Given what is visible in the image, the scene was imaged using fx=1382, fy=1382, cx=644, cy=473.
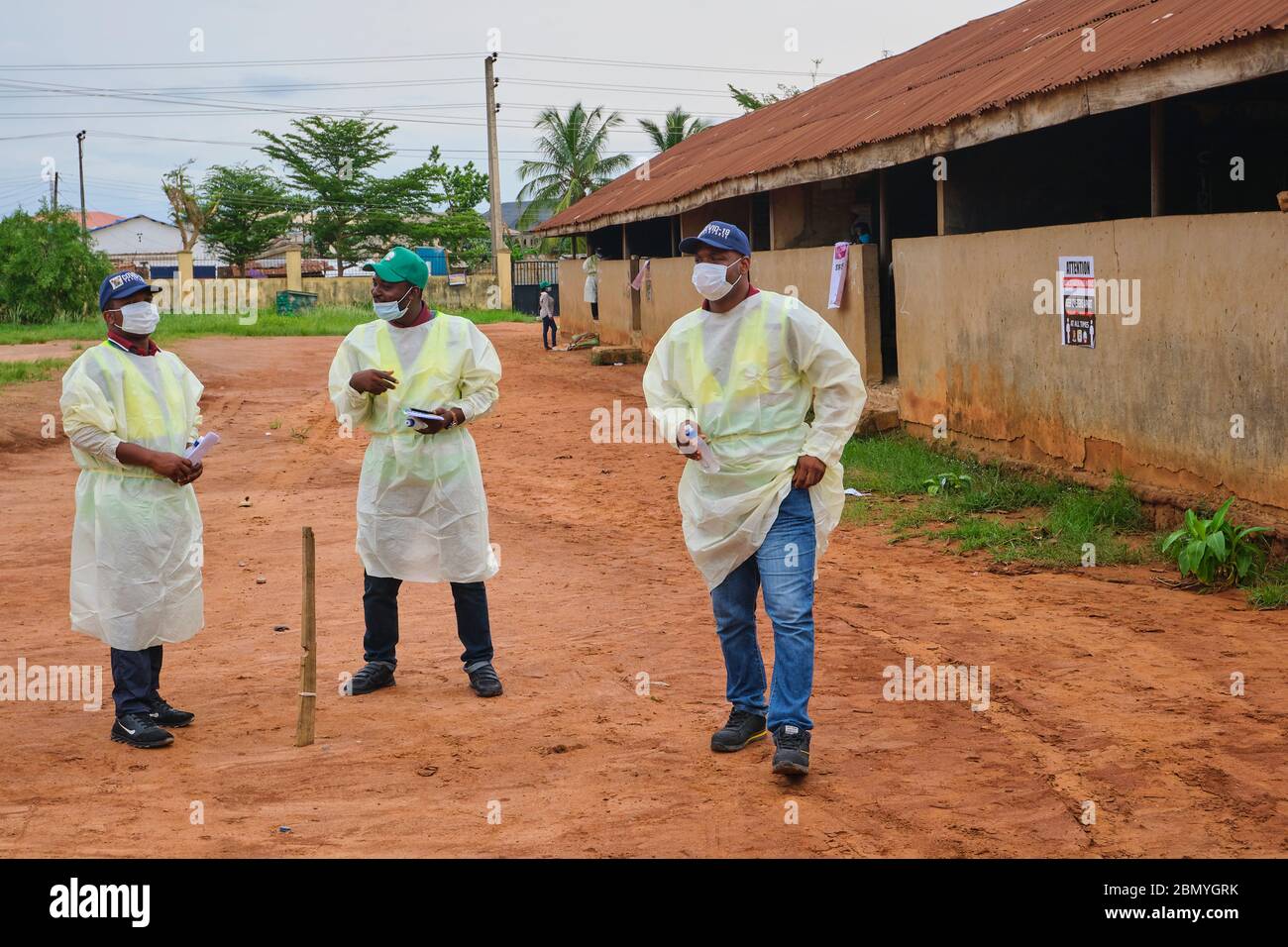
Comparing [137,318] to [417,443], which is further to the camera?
[417,443]

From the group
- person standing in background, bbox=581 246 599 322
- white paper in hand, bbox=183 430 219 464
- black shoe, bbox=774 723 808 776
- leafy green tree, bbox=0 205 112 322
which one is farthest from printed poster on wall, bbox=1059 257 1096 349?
leafy green tree, bbox=0 205 112 322

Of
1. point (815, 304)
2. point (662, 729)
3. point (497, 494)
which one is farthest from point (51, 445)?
point (662, 729)

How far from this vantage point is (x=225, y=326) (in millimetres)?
33562

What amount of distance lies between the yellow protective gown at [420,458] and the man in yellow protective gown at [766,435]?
1306 millimetres

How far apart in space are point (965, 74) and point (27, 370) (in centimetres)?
1401

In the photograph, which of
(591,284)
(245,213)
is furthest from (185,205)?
(591,284)

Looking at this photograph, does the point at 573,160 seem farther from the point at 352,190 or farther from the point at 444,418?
the point at 444,418

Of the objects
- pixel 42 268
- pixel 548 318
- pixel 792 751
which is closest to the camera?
pixel 792 751

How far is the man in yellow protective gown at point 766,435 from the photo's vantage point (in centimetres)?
496

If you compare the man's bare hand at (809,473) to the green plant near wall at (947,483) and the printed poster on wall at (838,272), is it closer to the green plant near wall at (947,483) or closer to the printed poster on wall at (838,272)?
the green plant near wall at (947,483)

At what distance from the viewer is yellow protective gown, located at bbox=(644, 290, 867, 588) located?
4.99 m

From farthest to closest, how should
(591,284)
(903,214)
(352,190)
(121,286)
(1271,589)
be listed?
1. (352,190)
2. (591,284)
3. (903,214)
4. (1271,589)
5. (121,286)

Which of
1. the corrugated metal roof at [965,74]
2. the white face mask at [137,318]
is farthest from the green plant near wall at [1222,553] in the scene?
the white face mask at [137,318]

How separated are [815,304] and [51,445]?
8.87m
